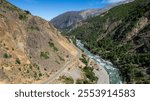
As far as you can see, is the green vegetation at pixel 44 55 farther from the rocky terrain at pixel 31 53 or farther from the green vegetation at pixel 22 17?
the green vegetation at pixel 22 17

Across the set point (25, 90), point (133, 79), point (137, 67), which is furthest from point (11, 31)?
point (25, 90)

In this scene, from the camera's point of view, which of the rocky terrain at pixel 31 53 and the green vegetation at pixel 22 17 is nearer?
the rocky terrain at pixel 31 53

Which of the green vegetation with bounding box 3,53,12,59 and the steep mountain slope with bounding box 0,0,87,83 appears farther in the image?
the green vegetation with bounding box 3,53,12,59

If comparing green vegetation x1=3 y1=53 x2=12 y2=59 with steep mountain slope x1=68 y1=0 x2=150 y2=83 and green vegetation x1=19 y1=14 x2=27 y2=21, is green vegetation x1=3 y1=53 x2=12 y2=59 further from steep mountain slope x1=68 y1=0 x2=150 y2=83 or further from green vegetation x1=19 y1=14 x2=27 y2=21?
steep mountain slope x1=68 y1=0 x2=150 y2=83

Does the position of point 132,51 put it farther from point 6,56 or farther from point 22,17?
point 6,56

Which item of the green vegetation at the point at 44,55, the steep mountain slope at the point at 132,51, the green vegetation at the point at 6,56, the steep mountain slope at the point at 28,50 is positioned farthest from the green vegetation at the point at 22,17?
the steep mountain slope at the point at 132,51

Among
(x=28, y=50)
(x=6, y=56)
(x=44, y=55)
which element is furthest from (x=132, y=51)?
(x=6, y=56)

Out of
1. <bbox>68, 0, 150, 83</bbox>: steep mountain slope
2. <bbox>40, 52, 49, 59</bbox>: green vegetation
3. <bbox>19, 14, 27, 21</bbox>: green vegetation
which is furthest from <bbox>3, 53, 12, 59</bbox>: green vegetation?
<bbox>68, 0, 150, 83</bbox>: steep mountain slope

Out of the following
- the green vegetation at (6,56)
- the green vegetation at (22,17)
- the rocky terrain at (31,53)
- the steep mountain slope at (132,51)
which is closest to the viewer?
the rocky terrain at (31,53)
